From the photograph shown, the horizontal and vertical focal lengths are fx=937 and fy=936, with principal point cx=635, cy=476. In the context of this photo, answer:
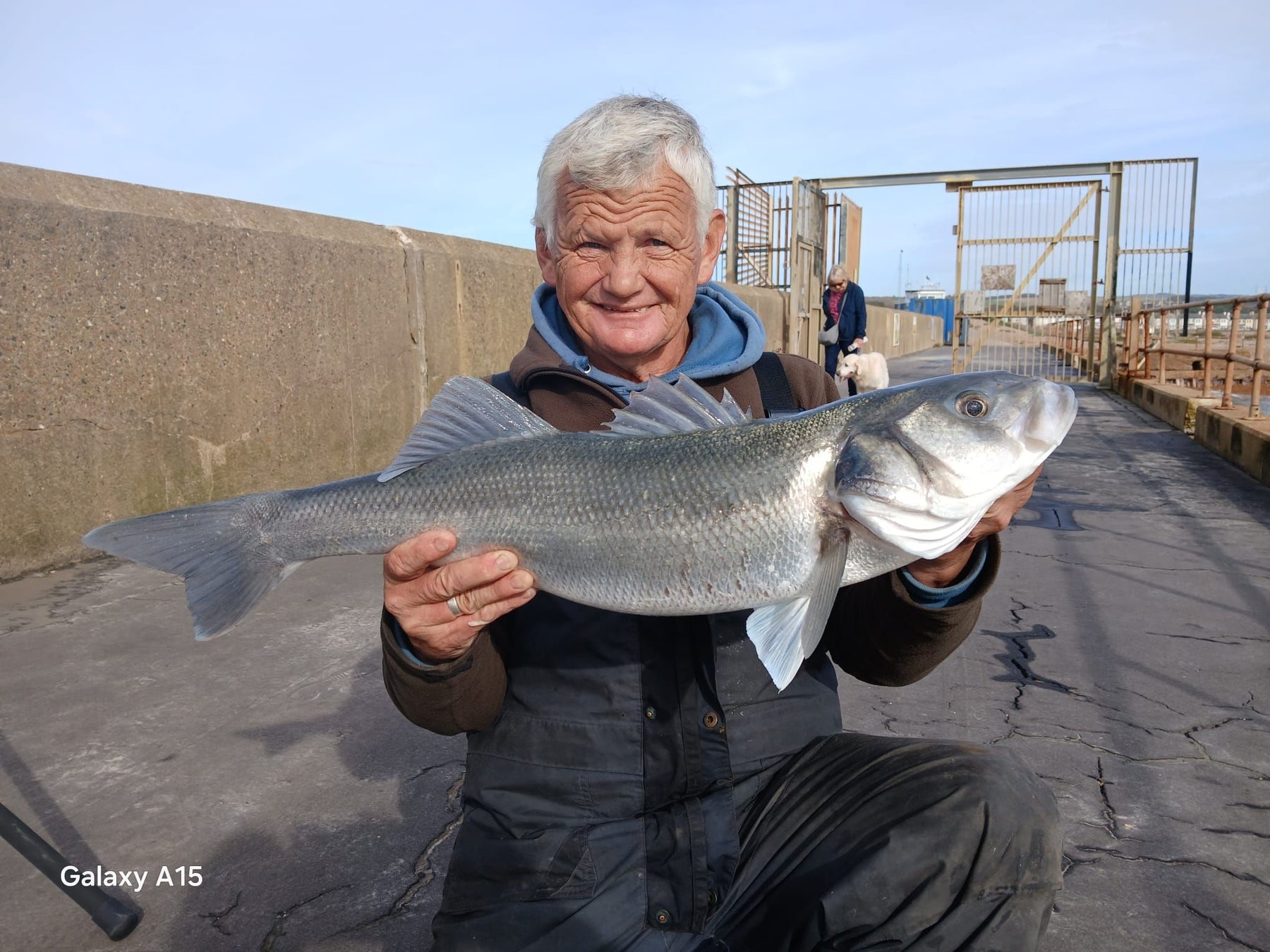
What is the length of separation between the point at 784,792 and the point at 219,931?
4.90ft

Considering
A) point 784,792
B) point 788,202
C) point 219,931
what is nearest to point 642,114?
point 784,792

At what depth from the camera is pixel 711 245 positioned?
280 cm

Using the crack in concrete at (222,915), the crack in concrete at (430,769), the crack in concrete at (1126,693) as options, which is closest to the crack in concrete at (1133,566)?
the crack in concrete at (1126,693)

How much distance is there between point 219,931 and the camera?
2383mm

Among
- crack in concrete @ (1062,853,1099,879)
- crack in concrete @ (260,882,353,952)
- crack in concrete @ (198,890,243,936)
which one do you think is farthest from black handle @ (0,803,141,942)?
crack in concrete @ (1062,853,1099,879)

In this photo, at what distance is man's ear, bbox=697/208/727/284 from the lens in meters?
2.74

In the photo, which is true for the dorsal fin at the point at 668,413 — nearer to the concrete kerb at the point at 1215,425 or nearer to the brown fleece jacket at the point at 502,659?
the brown fleece jacket at the point at 502,659

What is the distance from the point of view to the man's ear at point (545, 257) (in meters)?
2.71

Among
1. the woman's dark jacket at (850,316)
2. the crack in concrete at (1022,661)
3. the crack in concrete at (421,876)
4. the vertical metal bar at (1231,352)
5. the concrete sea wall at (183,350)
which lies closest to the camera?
the crack in concrete at (421,876)

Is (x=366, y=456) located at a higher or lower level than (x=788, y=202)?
lower

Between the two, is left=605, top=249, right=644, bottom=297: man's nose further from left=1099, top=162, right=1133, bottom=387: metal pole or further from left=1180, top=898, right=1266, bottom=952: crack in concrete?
left=1099, top=162, right=1133, bottom=387: metal pole

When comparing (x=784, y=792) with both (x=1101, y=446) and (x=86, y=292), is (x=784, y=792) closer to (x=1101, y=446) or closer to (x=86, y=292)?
(x=86, y=292)

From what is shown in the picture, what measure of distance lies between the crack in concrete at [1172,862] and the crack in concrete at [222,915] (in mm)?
2387

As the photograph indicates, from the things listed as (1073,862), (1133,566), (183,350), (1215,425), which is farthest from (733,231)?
(1073,862)
